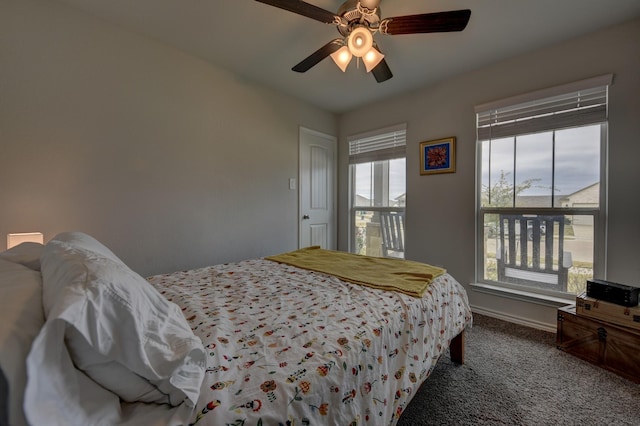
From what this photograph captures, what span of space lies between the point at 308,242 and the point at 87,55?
9.22ft

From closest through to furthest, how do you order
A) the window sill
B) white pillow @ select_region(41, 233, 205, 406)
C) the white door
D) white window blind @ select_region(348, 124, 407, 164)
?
white pillow @ select_region(41, 233, 205, 406) → the window sill → white window blind @ select_region(348, 124, 407, 164) → the white door

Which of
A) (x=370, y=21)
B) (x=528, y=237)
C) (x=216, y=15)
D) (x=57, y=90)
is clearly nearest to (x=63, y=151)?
(x=57, y=90)

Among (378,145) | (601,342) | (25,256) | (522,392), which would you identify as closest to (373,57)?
(378,145)

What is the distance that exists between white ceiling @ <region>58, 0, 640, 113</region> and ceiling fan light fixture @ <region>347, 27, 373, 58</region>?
38 cm

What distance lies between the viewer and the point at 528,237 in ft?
8.25

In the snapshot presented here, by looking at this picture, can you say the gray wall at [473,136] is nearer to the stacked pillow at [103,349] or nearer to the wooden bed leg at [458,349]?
the wooden bed leg at [458,349]

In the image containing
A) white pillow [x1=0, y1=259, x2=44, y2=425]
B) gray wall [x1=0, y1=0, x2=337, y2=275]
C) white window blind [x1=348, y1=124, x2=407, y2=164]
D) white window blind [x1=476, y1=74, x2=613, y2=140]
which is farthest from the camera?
white window blind [x1=348, y1=124, x2=407, y2=164]

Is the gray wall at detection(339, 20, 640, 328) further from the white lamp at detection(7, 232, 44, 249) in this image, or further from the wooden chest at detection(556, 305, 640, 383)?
the white lamp at detection(7, 232, 44, 249)

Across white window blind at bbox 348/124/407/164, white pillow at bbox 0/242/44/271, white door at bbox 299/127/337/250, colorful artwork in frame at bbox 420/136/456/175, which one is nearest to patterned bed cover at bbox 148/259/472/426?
white pillow at bbox 0/242/44/271

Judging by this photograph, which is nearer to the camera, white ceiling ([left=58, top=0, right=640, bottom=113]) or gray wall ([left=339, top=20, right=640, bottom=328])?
white ceiling ([left=58, top=0, right=640, bottom=113])

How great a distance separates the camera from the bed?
0.49 m

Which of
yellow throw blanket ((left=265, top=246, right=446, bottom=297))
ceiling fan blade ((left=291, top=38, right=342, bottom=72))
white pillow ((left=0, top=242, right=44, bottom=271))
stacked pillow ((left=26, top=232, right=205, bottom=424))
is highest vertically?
ceiling fan blade ((left=291, top=38, right=342, bottom=72))

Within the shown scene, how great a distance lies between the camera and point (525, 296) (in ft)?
8.04

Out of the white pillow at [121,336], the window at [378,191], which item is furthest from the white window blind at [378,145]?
the white pillow at [121,336]
